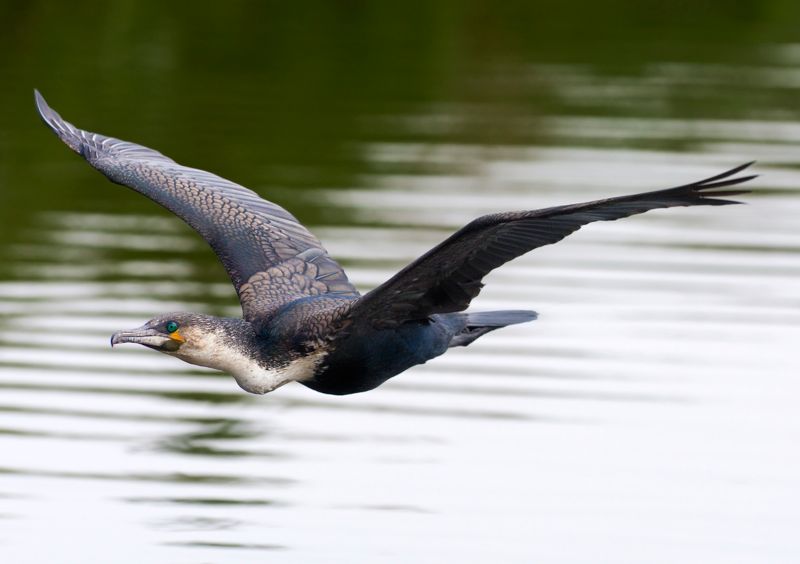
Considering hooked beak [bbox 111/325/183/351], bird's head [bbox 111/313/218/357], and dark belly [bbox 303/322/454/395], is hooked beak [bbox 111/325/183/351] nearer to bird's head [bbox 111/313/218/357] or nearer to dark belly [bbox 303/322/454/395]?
bird's head [bbox 111/313/218/357]

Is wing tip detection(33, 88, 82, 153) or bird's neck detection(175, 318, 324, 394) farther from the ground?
wing tip detection(33, 88, 82, 153)

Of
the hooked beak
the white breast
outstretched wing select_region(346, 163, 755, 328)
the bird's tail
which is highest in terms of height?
outstretched wing select_region(346, 163, 755, 328)

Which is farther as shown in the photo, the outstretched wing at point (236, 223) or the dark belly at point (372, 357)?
the outstretched wing at point (236, 223)

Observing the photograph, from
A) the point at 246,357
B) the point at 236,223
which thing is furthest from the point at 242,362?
the point at 236,223

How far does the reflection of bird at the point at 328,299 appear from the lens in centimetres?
777

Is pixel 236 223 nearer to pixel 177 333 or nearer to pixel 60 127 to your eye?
pixel 60 127

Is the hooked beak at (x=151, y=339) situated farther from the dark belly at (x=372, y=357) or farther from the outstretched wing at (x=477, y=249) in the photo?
the outstretched wing at (x=477, y=249)

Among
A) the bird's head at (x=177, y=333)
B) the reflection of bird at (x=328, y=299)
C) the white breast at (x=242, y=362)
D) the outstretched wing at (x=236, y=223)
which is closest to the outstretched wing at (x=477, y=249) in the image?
the reflection of bird at (x=328, y=299)

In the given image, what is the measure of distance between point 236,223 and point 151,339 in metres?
1.80

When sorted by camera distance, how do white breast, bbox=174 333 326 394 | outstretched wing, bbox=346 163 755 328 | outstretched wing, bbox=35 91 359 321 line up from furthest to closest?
outstretched wing, bbox=35 91 359 321 → white breast, bbox=174 333 326 394 → outstretched wing, bbox=346 163 755 328

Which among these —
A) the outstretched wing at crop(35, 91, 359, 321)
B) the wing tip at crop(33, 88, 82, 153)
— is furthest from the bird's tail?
the wing tip at crop(33, 88, 82, 153)

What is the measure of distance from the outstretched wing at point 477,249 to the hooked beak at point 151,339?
0.75 m

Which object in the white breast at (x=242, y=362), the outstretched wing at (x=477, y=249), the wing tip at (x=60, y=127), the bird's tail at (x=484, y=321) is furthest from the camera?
the wing tip at (x=60, y=127)

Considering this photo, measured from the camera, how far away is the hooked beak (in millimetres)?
8375
